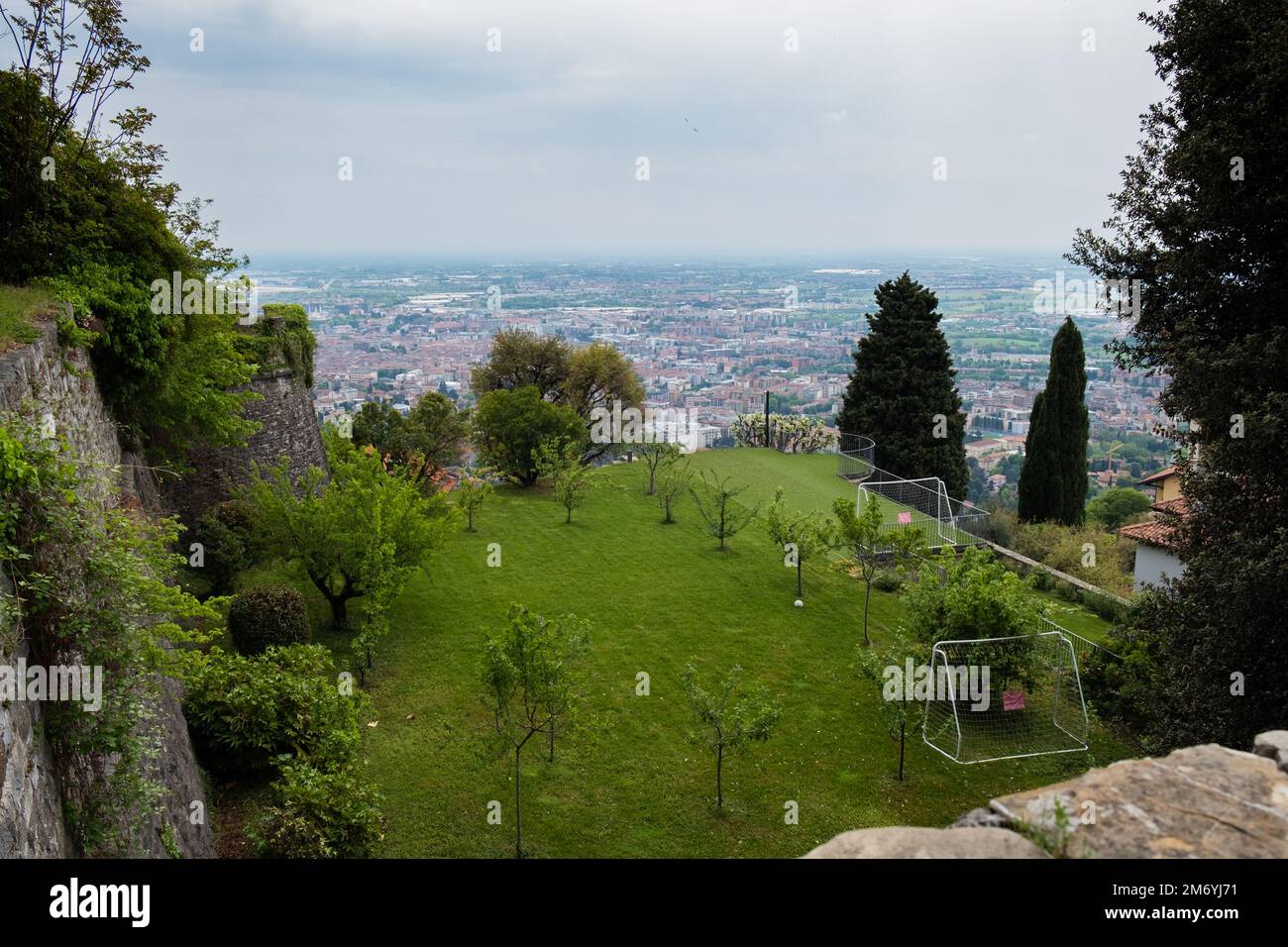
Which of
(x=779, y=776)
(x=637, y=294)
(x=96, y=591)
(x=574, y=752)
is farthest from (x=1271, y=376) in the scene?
(x=637, y=294)

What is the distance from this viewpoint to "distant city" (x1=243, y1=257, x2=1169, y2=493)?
39.5 meters

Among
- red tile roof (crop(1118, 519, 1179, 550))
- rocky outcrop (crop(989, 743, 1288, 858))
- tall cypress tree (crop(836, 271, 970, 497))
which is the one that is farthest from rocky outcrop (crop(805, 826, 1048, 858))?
tall cypress tree (crop(836, 271, 970, 497))

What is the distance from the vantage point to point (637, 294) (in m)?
70.1

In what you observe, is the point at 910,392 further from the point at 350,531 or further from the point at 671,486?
the point at 350,531

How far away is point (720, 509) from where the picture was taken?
21.4m

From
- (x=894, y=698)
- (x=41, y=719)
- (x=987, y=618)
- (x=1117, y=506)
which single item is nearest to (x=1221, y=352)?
(x=987, y=618)

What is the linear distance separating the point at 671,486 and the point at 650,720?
12092 mm

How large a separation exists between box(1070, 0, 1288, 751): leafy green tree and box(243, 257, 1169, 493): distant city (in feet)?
49.0

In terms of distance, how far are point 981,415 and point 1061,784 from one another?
136 ft

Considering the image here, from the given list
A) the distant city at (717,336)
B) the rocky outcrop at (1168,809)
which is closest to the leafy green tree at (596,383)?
the distant city at (717,336)

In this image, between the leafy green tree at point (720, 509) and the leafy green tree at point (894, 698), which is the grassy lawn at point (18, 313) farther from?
the leafy green tree at point (720, 509)

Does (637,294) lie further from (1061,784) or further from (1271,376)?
(1061,784)

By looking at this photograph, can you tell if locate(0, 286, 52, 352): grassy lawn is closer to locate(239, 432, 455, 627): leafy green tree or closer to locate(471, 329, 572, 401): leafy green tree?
locate(239, 432, 455, 627): leafy green tree

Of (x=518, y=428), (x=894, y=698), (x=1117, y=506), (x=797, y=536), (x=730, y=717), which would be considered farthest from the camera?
(x=1117, y=506)
